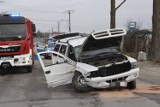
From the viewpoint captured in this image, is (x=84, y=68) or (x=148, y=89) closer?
(x=84, y=68)

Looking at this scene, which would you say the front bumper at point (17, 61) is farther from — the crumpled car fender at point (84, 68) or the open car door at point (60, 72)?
the crumpled car fender at point (84, 68)

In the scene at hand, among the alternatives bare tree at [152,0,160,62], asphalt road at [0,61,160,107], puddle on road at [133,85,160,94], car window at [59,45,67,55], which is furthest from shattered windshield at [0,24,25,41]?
bare tree at [152,0,160,62]

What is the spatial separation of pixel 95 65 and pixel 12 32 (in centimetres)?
934

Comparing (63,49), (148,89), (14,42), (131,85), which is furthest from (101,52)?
(14,42)

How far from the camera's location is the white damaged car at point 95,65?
1334 centimetres

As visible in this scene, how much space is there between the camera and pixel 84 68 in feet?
43.8

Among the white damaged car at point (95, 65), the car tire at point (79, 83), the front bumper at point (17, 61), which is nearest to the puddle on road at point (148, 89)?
the white damaged car at point (95, 65)

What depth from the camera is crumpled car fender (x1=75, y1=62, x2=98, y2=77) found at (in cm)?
1314

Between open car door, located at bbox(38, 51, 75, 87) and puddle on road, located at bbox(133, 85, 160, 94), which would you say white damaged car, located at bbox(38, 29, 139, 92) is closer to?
open car door, located at bbox(38, 51, 75, 87)

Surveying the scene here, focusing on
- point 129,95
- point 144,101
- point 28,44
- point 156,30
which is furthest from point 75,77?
point 156,30

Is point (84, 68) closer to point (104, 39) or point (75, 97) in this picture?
point (75, 97)

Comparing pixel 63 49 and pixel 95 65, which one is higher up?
pixel 63 49

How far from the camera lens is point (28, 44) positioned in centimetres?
2212

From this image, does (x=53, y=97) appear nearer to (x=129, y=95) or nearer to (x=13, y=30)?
(x=129, y=95)
